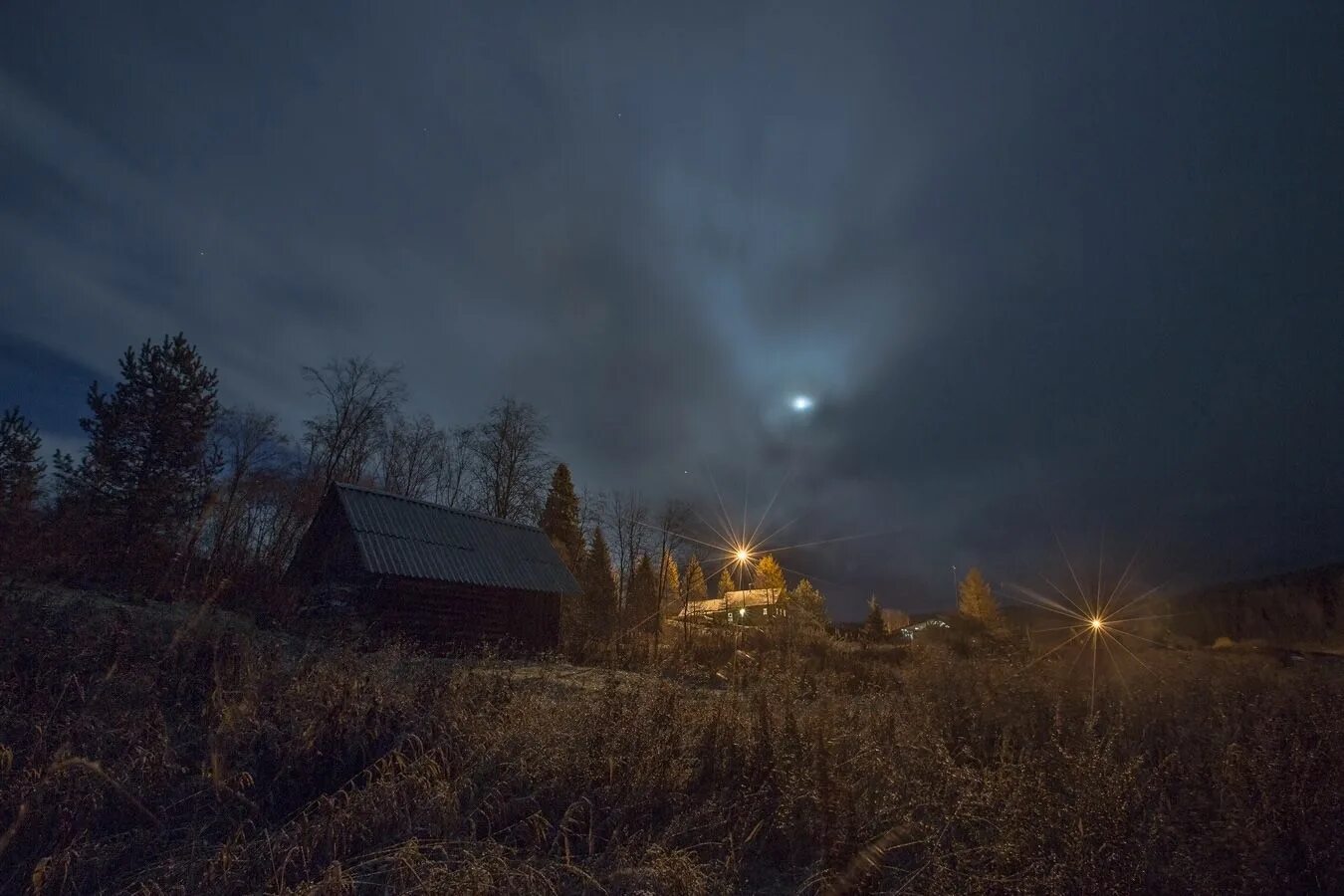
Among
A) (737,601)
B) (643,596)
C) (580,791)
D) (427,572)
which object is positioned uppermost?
(737,601)

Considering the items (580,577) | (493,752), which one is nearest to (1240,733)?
(493,752)

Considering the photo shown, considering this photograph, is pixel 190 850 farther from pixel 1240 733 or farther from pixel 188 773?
pixel 1240 733

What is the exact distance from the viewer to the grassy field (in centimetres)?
421

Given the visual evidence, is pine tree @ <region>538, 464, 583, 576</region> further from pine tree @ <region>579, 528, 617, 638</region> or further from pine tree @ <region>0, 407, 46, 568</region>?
pine tree @ <region>0, 407, 46, 568</region>

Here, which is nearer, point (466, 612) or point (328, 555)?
point (466, 612)

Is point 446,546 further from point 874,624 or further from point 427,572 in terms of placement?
point 874,624

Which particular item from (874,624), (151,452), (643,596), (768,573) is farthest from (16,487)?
(768,573)

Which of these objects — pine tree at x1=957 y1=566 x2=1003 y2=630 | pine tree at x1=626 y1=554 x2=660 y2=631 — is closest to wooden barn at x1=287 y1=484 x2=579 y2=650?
pine tree at x1=626 y1=554 x2=660 y2=631

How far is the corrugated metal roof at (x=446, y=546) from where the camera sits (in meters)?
18.8

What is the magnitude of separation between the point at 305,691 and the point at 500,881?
4138 millimetres

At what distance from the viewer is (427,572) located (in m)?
19.0

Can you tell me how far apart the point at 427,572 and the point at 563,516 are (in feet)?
83.5

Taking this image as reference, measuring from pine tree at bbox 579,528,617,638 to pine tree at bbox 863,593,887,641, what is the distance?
1743 cm

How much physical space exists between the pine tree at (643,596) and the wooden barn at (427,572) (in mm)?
16238
